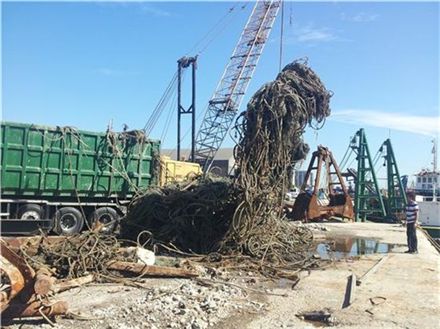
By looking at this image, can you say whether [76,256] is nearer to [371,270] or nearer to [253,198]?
[253,198]

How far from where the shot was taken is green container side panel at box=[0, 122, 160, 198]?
44.2 ft

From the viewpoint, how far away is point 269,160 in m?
10.7

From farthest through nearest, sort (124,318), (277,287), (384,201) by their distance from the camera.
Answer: (384,201) < (277,287) < (124,318)

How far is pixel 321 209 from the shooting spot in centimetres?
1905

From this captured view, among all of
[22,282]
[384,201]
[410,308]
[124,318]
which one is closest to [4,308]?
[22,282]

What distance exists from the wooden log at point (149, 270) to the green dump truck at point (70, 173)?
5.21m

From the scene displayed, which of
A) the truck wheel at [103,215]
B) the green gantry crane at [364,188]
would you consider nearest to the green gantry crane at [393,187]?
the green gantry crane at [364,188]

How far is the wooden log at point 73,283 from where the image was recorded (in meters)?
6.43

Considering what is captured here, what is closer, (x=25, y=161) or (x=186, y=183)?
(x=186, y=183)

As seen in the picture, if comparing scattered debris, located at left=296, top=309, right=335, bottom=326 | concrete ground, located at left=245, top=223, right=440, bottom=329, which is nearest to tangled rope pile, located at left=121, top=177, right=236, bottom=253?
concrete ground, located at left=245, top=223, right=440, bottom=329

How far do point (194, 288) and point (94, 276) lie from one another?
1531mm

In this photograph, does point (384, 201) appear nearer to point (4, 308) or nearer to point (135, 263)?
point (135, 263)

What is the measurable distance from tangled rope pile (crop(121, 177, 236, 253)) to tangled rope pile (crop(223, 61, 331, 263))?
549 mm

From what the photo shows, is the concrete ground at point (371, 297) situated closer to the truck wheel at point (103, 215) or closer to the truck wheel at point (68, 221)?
the truck wheel at point (103, 215)
